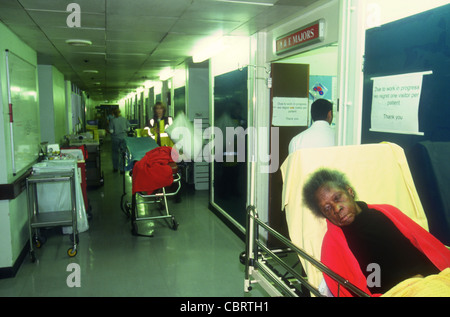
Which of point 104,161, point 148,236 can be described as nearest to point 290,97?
point 148,236

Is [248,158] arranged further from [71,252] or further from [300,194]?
[300,194]

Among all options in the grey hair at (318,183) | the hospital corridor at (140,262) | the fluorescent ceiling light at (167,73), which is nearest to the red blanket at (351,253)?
the grey hair at (318,183)

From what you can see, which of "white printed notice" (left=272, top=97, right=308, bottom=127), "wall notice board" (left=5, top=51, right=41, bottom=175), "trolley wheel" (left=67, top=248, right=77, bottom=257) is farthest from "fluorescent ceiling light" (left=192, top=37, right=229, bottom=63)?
"trolley wheel" (left=67, top=248, right=77, bottom=257)

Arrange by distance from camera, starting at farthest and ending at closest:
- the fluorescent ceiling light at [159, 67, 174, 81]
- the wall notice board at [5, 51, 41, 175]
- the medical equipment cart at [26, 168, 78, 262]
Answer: the fluorescent ceiling light at [159, 67, 174, 81] < the medical equipment cart at [26, 168, 78, 262] < the wall notice board at [5, 51, 41, 175]

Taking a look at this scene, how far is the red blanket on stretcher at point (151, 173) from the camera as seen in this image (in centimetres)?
461

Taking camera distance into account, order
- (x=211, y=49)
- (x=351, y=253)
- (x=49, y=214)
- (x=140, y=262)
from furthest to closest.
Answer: (x=211, y=49) → (x=49, y=214) → (x=140, y=262) → (x=351, y=253)

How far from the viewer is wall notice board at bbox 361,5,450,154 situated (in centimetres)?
185

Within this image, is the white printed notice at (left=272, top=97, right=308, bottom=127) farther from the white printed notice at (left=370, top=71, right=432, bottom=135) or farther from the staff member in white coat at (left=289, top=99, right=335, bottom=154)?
the white printed notice at (left=370, top=71, right=432, bottom=135)

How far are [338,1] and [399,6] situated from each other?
0.65 meters

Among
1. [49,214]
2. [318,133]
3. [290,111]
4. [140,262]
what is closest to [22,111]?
[49,214]

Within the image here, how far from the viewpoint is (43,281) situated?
137 inches

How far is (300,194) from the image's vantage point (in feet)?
5.55

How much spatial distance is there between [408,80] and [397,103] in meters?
0.14
